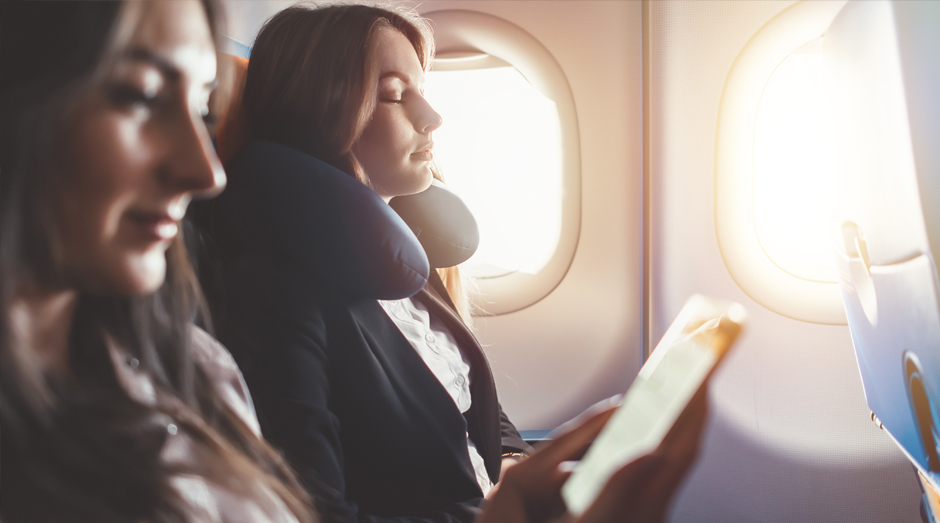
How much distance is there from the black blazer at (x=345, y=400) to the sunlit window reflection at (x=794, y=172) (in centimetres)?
Answer: 118

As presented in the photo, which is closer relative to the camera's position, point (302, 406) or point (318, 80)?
point (302, 406)

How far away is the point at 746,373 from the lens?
5.53 feet

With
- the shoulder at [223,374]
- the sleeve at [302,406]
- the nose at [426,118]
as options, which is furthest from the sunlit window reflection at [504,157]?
the shoulder at [223,374]

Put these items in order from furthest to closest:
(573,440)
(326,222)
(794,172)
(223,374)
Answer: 1. (794,172)
2. (326,222)
3. (223,374)
4. (573,440)

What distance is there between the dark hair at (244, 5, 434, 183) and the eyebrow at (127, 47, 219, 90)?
19.1 inches

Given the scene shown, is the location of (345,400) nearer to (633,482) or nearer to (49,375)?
(49,375)

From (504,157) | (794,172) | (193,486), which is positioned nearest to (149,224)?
(193,486)

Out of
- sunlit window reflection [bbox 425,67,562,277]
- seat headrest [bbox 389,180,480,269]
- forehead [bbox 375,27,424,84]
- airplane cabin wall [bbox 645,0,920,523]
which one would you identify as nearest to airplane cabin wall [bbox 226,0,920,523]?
airplane cabin wall [bbox 645,0,920,523]

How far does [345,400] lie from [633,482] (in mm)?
575

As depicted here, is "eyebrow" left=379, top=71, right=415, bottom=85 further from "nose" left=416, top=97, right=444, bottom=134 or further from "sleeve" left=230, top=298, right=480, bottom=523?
"sleeve" left=230, top=298, right=480, bottom=523

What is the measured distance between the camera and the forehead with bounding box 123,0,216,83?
480mm

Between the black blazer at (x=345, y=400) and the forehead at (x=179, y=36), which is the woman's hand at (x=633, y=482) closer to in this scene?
the black blazer at (x=345, y=400)

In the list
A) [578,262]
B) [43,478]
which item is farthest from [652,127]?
[43,478]

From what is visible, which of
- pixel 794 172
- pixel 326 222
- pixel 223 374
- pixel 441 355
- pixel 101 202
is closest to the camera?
pixel 101 202
